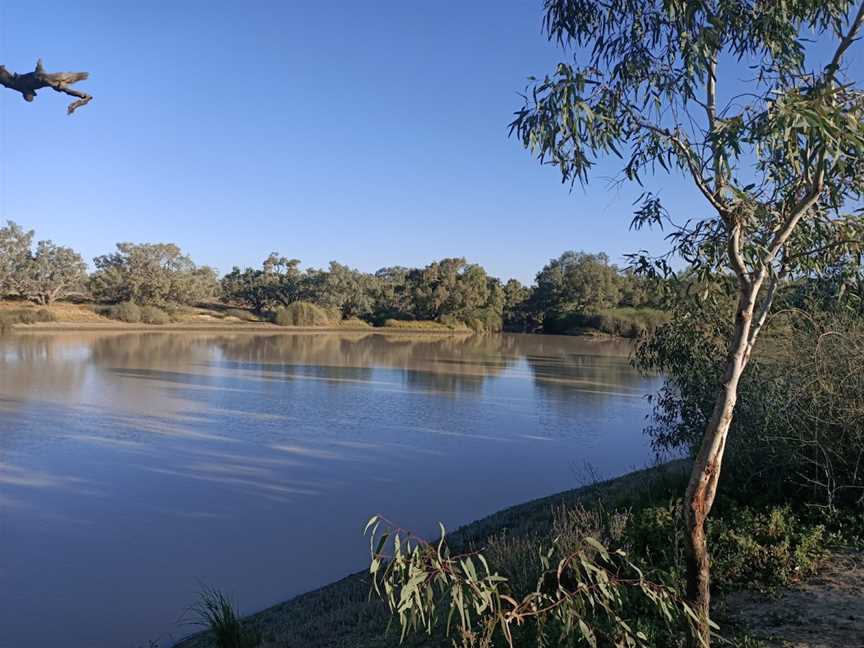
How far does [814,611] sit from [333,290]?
51532 millimetres

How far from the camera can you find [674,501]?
4.73 meters

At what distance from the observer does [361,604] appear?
440 cm

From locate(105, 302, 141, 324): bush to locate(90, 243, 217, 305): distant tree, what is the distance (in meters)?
3.75

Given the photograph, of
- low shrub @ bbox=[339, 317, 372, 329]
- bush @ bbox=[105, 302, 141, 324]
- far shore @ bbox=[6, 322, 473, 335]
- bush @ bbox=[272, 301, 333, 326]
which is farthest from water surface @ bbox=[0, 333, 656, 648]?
low shrub @ bbox=[339, 317, 372, 329]

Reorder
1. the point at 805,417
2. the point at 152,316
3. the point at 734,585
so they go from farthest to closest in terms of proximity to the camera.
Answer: the point at 152,316 < the point at 805,417 < the point at 734,585

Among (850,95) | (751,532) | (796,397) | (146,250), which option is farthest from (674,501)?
(146,250)

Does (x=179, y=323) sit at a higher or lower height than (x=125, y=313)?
lower

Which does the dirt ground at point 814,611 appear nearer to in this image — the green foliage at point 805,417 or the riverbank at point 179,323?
the green foliage at point 805,417

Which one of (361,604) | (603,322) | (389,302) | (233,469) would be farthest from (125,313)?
(361,604)

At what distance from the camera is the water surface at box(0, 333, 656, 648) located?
5367 millimetres

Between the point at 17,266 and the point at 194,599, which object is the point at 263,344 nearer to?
the point at 17,266

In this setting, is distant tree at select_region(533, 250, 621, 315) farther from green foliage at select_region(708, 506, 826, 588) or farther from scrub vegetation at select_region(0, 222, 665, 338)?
green foliage at select_region(708, 506, 826, 588)

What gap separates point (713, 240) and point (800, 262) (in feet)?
1.49

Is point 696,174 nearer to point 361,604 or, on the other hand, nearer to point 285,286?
point 361,604
